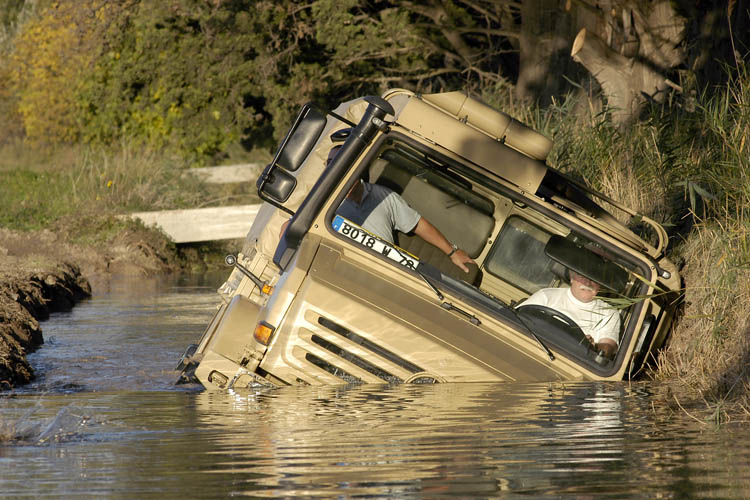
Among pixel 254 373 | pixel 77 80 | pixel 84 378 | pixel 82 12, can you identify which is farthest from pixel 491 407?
pixel 77 80

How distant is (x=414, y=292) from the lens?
7.64 m

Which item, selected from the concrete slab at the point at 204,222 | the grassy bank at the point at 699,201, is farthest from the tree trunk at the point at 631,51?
the concrete slab at the point at 204,222

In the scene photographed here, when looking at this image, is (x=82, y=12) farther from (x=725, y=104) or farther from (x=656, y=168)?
(x=725, y=104)

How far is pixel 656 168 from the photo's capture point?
11492mm

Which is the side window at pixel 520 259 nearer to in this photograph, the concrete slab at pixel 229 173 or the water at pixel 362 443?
the water at pixel 362 443

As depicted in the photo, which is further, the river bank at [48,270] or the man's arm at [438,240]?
the river bank at [48,270]

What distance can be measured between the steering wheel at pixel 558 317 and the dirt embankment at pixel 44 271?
367 centimetres

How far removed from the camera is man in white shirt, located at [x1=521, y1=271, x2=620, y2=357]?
321 inches

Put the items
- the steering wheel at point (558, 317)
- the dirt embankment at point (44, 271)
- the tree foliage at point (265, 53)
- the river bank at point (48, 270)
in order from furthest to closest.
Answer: the tree foliage at point (265, 53)
the river bank at point (48, 270)
the dirt embankment at point (44, 271)
the steering wheel at point (558, 317)

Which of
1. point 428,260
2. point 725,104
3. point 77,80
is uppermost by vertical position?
point 725,104

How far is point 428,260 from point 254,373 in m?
1.91

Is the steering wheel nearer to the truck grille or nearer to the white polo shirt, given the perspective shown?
the white polo shirt

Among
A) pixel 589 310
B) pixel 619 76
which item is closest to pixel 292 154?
pixel 589 310

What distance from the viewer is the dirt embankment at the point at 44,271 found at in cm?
1001
